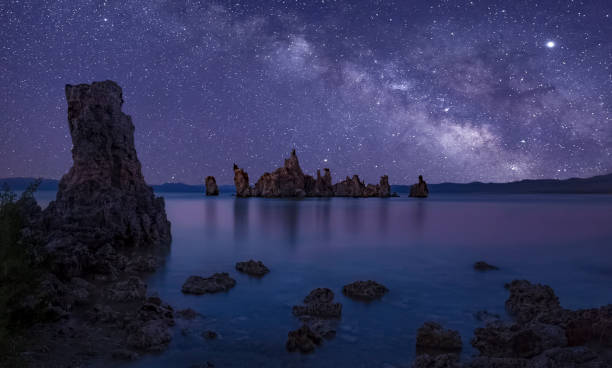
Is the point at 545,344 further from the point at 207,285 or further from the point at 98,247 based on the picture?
A: the point at 98,247

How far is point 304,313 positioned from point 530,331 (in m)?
5.39

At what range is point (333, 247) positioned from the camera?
76.2 ft

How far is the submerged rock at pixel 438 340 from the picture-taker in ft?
24.6

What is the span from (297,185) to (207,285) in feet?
447

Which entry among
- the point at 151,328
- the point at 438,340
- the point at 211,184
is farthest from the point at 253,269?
the point at 211,184

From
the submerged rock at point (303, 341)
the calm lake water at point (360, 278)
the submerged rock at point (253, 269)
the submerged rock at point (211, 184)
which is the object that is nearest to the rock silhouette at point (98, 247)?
the calm lake water at point (360, 278)

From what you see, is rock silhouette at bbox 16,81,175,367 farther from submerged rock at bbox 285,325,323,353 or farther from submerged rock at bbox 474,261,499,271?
submerged rock at bbox 474,261,499,271

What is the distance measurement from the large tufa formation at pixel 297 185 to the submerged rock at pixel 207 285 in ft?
434

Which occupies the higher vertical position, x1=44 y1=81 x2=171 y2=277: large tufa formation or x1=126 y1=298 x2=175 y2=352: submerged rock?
x1=44 y1=81 x2=171 y2=277: large tufa formation

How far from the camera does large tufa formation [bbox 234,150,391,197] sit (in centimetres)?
14750

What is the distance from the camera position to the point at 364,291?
38.1ft

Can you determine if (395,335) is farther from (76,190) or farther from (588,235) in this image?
(588,235)

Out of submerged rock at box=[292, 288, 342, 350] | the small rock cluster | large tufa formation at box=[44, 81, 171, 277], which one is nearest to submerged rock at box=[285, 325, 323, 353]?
submerged rock at box=[292, 288, 342, 350]

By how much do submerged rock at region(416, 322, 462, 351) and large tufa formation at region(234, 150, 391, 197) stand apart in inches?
5413
